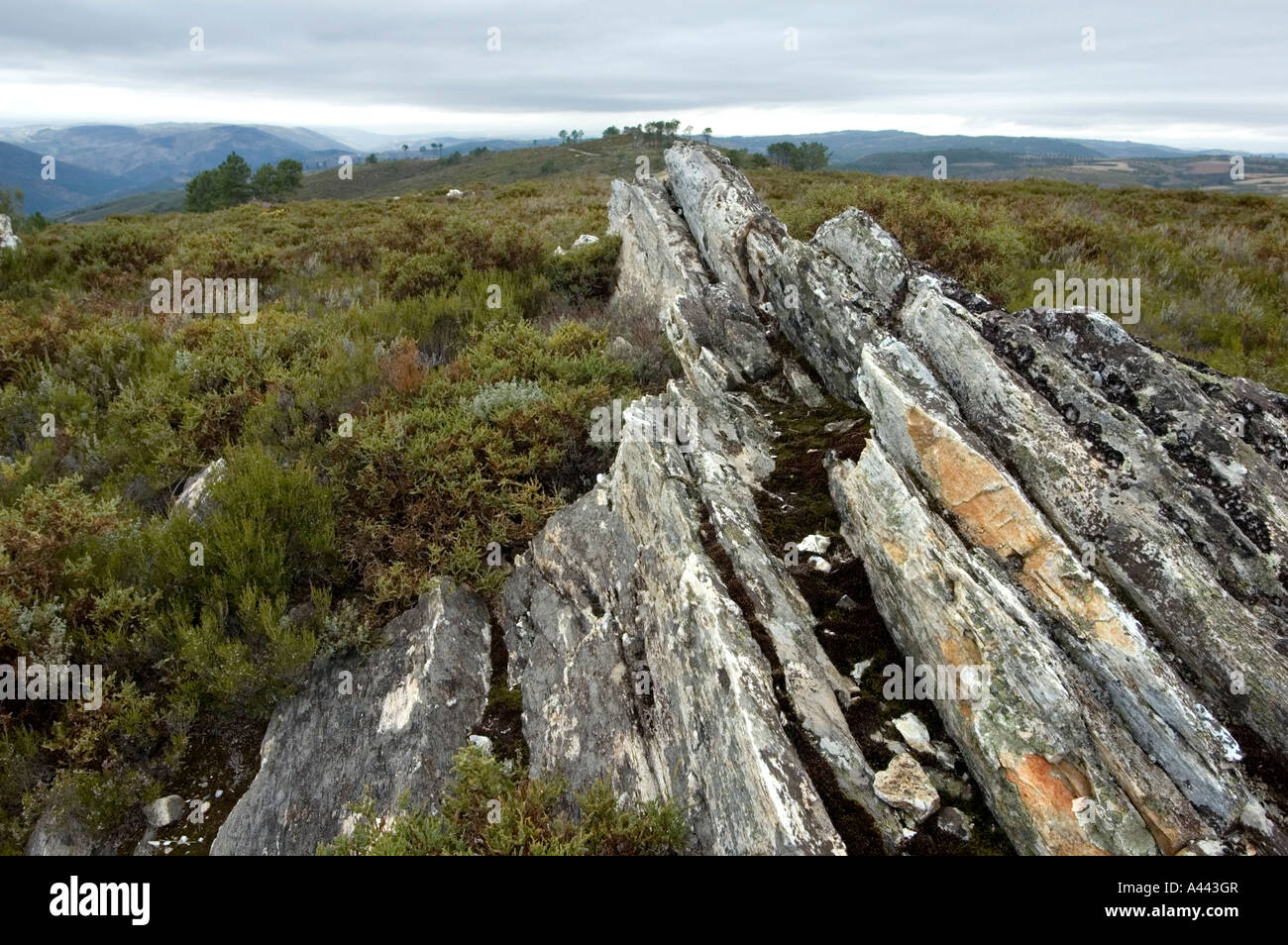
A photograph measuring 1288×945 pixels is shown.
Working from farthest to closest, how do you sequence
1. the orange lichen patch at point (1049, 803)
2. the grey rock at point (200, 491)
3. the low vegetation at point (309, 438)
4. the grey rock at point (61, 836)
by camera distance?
1. the grey rock at point (200, 491)
2. the low vegetation at point (309, 438)
3. the grey rock at point (61, 836)
4. the orange lichen patch at point (1049, 803)

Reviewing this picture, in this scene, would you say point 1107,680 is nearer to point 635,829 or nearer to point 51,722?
point 635,829

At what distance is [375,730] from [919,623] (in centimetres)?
546

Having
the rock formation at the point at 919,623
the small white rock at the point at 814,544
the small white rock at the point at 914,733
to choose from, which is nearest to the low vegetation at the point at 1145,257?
the rock formation at the point at 919,623

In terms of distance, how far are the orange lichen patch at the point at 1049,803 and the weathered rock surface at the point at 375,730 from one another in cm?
492

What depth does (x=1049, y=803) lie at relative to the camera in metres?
4.59

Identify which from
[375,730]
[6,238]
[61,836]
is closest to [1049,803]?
[375,730]

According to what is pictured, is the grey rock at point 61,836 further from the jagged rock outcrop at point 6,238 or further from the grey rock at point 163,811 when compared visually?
the jagged rock outcrop at point 6,238

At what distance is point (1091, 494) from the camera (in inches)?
237

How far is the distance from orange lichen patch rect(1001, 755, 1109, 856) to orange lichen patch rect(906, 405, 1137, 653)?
1228 millimetres

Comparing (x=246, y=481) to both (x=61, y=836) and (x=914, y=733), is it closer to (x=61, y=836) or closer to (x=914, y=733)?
(x=61, y=836)

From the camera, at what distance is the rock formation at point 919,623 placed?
4723 mm

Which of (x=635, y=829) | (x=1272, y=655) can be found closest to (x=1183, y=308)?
(x=1272, y=655)

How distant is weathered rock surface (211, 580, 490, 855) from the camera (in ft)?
19.7
